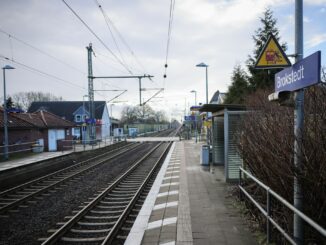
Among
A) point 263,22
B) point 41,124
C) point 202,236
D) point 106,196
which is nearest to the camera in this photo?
point 202,236

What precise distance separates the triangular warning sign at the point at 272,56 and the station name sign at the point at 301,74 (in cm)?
16

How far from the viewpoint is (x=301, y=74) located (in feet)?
11.9

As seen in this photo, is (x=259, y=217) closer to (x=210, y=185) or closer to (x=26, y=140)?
(x=210, y=185)

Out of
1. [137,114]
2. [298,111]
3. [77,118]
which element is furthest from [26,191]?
[137,114]

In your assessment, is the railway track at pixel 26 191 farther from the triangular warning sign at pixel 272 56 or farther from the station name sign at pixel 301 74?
the station name sign at pixel 301 74

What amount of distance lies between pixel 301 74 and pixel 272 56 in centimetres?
83

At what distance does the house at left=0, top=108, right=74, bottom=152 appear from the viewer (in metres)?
24.2

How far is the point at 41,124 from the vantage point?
28.3m

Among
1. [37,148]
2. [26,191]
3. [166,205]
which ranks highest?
[37,148]

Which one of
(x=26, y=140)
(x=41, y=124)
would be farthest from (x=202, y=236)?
(x=41, y=124)

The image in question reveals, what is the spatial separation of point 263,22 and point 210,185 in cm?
1963

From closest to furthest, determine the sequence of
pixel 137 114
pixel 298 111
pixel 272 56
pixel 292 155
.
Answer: pixel 298 111, pixel 272 56, pixel 292 155, pixel 137 114

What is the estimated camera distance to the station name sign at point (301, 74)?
3287 millimetres

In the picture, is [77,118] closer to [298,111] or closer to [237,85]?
[237,85]
